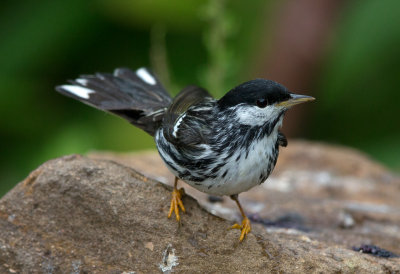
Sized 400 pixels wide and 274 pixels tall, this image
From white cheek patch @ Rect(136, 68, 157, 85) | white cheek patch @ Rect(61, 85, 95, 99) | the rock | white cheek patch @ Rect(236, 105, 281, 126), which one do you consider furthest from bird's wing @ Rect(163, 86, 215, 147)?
white cheek patch @ Rect(61, 85, 95, 99)

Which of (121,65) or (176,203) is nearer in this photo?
(176,203)

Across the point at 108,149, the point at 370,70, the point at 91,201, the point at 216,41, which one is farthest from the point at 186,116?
the point at 370,70

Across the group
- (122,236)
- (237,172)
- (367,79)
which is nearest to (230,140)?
(237,172)

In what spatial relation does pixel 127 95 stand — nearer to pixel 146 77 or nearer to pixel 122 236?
pixel 146 77

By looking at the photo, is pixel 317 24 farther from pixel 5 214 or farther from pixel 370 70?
pixel 5 214

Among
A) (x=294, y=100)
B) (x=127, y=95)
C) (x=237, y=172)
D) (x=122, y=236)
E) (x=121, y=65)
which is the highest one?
(x=294, y=100)

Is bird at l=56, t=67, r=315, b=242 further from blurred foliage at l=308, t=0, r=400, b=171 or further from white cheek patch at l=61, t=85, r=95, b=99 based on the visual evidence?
blurred foliage at l=308, t=0, r=400, b=171

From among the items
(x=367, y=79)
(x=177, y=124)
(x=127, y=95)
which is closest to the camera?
(x=177, y=124)
